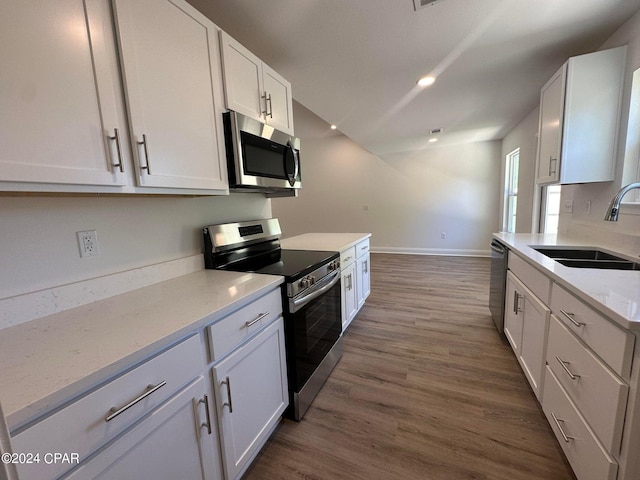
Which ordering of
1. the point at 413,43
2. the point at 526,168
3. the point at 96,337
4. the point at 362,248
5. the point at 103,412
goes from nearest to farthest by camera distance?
the point at 103,412 < the point at 96,337 < the point at 413,43 < the point at 362,248 < the point at 526,168

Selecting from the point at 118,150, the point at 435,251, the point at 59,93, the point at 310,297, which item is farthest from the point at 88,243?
the point at 435,251

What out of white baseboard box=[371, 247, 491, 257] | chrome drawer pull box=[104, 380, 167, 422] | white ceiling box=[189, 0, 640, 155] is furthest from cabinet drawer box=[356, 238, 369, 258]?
white baseboard box=[371, 247, 491, 257]

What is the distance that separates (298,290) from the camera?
149 centimetres

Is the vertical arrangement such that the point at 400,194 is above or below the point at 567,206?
above

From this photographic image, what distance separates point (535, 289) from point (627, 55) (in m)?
1.64

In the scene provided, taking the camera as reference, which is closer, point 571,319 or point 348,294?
point 571,319

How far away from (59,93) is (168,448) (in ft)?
3.88

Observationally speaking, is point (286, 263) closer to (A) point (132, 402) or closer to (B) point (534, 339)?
(A) point (132, 402)

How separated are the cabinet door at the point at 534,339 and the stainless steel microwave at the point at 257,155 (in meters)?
1.68

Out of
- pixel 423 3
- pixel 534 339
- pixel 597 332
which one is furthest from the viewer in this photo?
pixel 534 339

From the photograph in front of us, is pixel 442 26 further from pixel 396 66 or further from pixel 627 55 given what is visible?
pixel 627 55

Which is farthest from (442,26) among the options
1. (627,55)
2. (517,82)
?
(517,82)

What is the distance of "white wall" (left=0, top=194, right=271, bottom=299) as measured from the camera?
99cm

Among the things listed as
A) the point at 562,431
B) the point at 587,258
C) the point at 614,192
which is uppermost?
the point at 614,192
